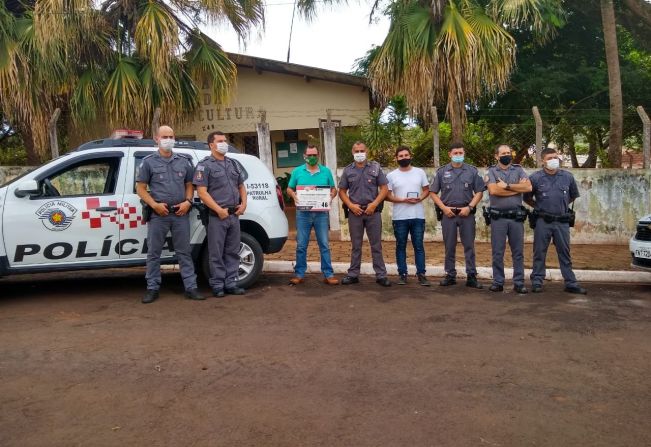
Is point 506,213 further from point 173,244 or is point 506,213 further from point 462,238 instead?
point 173,244

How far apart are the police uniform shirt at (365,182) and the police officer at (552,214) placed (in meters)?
1.77

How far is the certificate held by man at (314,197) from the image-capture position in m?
7.37

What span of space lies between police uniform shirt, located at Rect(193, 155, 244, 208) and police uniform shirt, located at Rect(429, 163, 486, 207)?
2.48m

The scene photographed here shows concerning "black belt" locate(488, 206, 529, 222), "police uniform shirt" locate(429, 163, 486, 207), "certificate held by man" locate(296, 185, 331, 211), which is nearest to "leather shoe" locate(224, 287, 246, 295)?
"certificate held by man" locate(296, 185, 331, 211)

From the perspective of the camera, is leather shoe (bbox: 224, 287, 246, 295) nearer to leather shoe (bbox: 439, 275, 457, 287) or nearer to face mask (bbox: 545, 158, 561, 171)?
leather shoe (bbox: 439, 275, 457, 287)

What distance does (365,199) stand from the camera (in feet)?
24.1

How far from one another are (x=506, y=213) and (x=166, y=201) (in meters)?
3.82

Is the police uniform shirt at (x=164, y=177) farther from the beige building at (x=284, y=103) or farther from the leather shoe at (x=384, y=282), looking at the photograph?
the beige building at (x=284, y=103)

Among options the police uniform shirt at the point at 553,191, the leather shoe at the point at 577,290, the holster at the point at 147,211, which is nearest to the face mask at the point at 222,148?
the holster at the point at 147,211

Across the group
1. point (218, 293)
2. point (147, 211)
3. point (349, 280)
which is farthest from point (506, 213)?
point (147, 211)

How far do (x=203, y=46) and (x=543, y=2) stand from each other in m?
6.39

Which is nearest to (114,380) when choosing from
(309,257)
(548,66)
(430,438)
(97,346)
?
(97,346)

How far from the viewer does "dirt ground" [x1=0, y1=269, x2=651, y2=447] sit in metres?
3.44

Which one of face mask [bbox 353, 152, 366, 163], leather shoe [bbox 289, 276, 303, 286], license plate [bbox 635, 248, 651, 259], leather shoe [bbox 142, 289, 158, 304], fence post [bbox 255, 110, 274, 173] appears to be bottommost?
leather shoe [bbox 289, 276, 303, 286]
